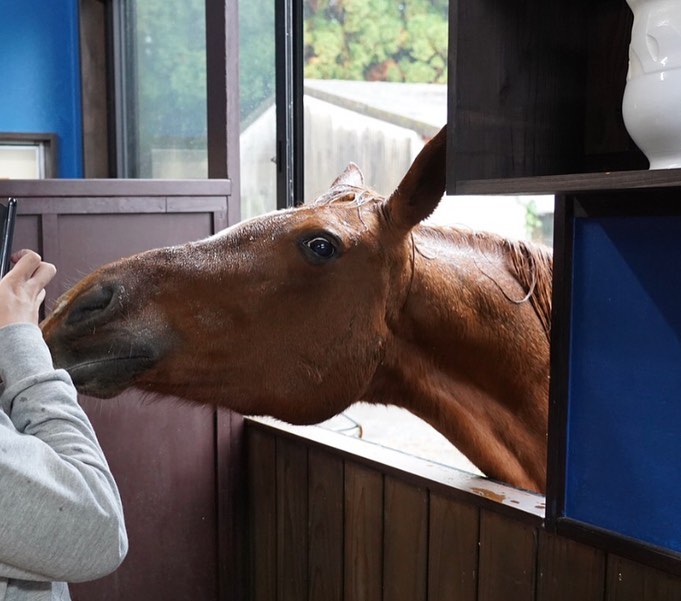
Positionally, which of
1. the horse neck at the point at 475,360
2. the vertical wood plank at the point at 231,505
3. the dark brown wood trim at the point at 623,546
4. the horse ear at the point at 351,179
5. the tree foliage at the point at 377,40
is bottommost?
the vertical wood plank at the point at 231,505

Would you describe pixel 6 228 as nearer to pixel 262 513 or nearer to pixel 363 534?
pixel 363 534

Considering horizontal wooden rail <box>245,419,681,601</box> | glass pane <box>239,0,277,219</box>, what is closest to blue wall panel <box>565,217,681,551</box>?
horizontal wooden rail <box>245,419,681,601</box>

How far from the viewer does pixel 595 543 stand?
1059 mm

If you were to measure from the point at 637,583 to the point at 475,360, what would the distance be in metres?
0.45

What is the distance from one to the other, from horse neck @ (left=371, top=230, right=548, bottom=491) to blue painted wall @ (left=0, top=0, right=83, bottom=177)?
2991 millimetres

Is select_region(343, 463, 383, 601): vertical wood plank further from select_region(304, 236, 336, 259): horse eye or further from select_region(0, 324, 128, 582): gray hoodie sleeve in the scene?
select_region(0, 324, 128, 582): gray hoodie sleeve

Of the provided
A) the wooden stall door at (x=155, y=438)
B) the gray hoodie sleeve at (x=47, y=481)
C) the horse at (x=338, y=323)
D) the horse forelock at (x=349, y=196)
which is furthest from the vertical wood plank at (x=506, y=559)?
the wooden stall door at (x=155, y=438)

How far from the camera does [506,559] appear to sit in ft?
4.44

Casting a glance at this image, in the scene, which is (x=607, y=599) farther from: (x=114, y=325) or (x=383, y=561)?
(x=114, y=325)

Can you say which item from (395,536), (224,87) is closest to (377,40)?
(224,87)

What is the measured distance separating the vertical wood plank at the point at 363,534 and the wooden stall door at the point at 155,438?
53 cm

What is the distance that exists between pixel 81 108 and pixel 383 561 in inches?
121

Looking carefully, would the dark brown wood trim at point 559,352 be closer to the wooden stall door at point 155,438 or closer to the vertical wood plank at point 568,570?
the vertical wood plank at point 568,570

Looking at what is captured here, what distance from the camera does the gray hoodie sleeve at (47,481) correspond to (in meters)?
0.81
